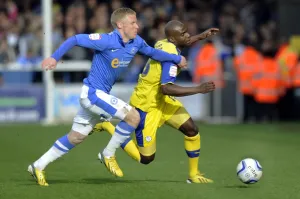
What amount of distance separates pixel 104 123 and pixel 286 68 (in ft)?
38.5

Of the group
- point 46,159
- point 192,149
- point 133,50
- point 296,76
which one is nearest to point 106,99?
point 133,50

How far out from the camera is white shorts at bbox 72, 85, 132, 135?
385 inches

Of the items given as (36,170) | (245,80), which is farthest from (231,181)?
(245,80)

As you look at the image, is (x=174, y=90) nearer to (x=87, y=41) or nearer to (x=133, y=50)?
(x=133, y=50)

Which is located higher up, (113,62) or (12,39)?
(113,62)

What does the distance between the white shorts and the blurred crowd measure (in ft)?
37.5

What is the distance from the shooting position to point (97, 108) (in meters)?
9.80

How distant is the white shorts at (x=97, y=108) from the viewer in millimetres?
9789

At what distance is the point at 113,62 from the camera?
9938mm

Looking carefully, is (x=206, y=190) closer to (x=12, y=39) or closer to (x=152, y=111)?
(x=152, y=111)

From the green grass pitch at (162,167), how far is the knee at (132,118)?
0.71m

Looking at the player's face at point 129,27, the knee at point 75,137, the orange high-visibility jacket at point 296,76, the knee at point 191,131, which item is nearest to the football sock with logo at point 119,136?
the knee at point 75,137

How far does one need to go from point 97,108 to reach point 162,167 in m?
2.72

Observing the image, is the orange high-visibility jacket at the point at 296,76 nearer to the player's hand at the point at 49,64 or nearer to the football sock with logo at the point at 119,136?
the football sock with logo at the point at 119,136
